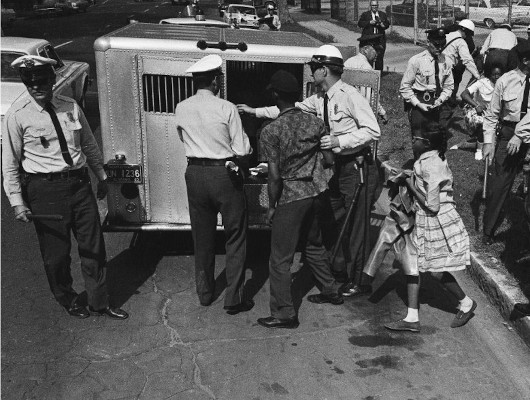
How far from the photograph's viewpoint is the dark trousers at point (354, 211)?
628 cm

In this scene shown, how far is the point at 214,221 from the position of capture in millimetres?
6152

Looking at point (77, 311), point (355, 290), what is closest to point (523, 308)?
point (355, 290)

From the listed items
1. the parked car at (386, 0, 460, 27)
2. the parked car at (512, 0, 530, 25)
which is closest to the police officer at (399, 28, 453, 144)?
the parked car at (386, 0, 460, 27)

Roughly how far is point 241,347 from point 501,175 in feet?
10.2

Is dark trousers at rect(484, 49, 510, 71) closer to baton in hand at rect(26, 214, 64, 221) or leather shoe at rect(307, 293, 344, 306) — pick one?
leather shoe at rect(307, 293, 344, 306)

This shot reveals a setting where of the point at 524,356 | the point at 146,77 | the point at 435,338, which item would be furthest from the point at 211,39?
the point at 524,356

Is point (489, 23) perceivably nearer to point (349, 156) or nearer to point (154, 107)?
point (349, 156)

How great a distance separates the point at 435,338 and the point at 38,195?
3227mm

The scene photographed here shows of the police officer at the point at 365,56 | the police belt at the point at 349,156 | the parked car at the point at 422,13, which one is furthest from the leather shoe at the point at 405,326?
the parked car at the point at 422,13

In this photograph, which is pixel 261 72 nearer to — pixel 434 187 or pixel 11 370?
pixel 434 187

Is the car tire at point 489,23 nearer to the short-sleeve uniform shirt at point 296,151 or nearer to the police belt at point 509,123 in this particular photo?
the police belt at point 509,123

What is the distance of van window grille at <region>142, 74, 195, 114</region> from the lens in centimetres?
657

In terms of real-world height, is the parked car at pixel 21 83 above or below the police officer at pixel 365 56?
below

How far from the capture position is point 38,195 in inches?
222
